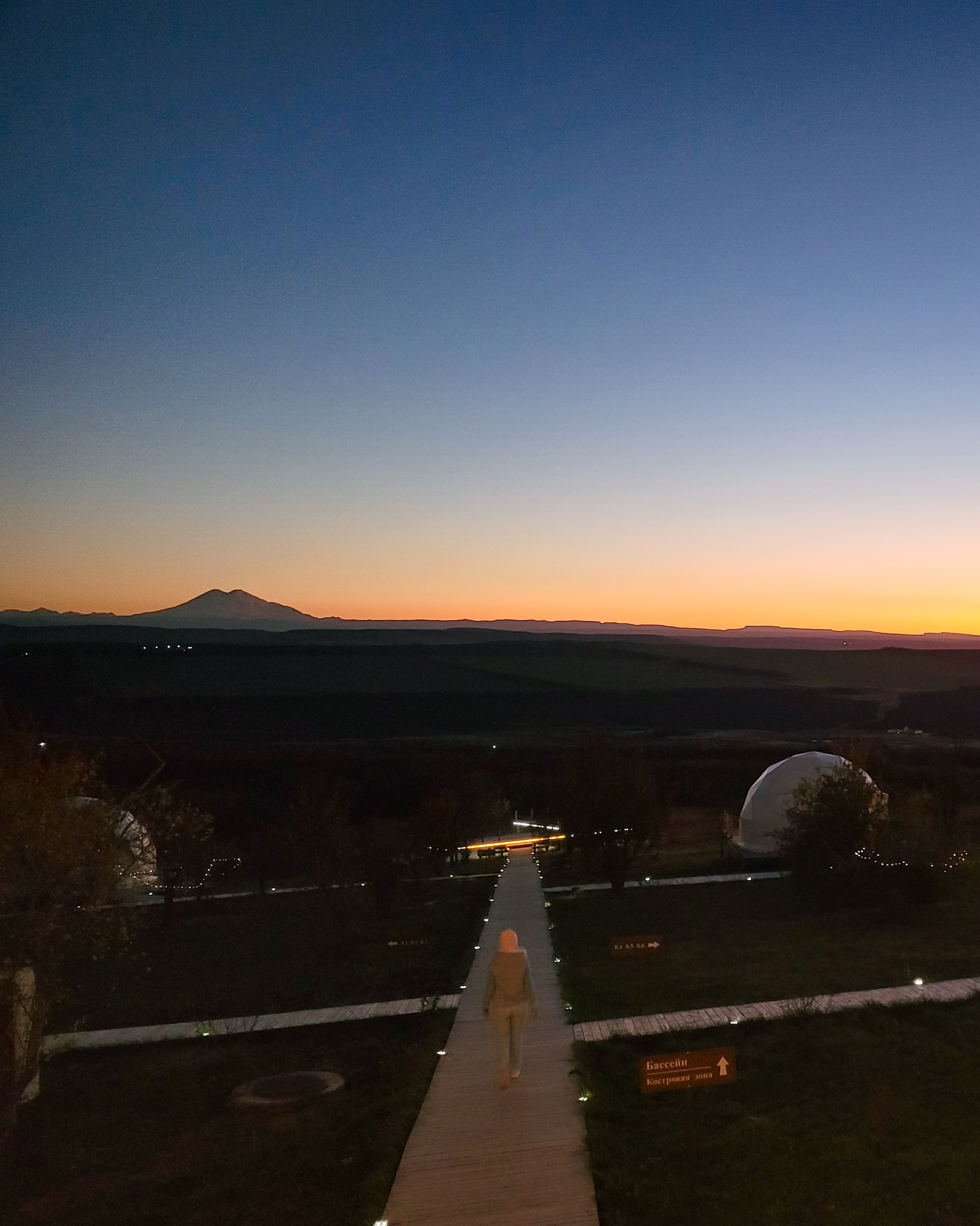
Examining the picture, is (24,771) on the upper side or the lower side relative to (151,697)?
upper

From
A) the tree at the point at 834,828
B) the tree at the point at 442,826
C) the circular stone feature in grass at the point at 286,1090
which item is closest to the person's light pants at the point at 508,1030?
the circular stone feature in grass at the point at 286,1090

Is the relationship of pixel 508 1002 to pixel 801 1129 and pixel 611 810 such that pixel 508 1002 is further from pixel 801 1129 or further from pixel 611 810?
pixel 611 810

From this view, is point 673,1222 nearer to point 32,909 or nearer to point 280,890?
point 32,909

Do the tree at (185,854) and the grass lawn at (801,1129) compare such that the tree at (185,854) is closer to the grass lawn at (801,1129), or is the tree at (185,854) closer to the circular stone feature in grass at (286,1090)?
the circular stone feature in grass at (286,1090)

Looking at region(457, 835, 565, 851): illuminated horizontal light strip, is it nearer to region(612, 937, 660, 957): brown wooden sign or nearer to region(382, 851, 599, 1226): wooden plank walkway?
region(612, 937, 660, 957): brown wooden sign

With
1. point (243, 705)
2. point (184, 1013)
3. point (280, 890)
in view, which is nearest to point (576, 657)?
point (243, 705)

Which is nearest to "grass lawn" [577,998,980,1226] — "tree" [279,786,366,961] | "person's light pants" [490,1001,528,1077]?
"person's light pants" [490,1001,528,1077]
